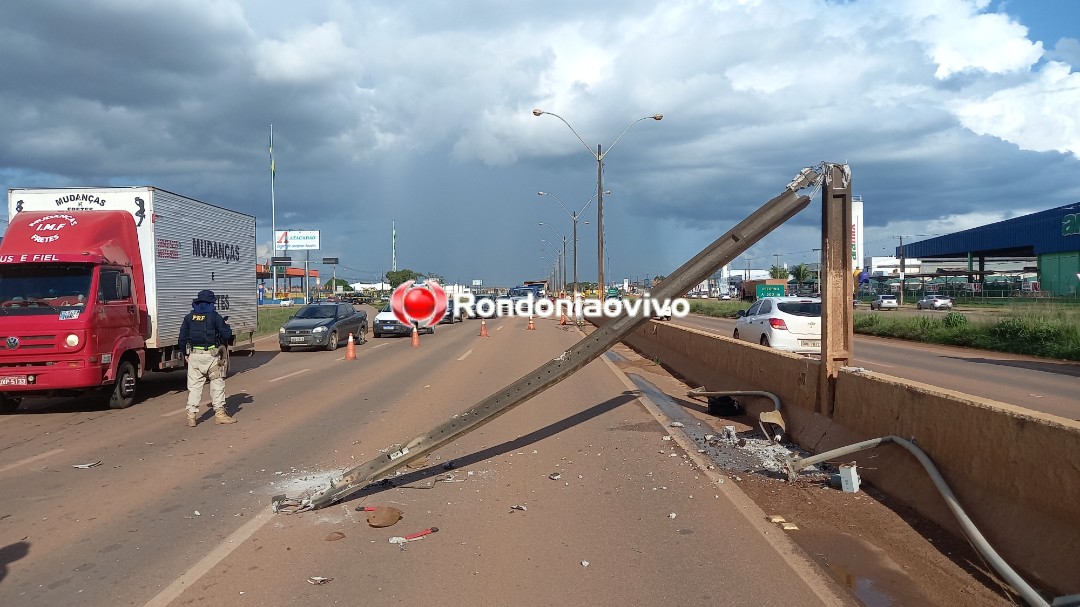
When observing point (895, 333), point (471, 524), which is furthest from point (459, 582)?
point (895, 333)

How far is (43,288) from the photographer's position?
451 inches

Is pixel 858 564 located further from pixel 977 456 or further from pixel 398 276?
pixel 398 276

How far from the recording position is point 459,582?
468 cm

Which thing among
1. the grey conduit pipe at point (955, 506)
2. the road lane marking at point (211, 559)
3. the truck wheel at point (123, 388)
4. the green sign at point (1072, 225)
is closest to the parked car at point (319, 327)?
the truck wheel at point (123, 388)

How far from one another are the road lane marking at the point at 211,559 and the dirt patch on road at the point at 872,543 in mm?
3996

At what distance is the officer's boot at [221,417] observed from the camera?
10.3 metres

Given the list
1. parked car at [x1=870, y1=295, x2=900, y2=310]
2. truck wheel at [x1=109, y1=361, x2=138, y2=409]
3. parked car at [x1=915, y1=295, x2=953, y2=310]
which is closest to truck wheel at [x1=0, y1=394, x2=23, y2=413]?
truck wheel at [x1=109, y1=361, x2=138, y2=409]

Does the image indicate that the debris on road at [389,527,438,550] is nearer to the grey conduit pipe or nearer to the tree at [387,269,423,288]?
the grey conduit pipe

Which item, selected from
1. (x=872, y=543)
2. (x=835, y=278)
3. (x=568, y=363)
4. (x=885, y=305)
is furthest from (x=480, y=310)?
(x=872, y=543)

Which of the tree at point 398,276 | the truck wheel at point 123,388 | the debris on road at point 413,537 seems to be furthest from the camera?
the tree at point 398,276

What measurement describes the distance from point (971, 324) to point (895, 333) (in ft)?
13.4

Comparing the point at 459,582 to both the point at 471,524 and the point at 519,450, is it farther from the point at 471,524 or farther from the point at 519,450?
the point at 519,450

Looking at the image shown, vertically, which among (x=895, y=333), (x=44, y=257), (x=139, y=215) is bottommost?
(x=895, y=333)

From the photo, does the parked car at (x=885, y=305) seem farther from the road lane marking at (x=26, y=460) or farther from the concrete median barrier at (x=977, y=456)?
the road lane marking at (x=26, y=460)
